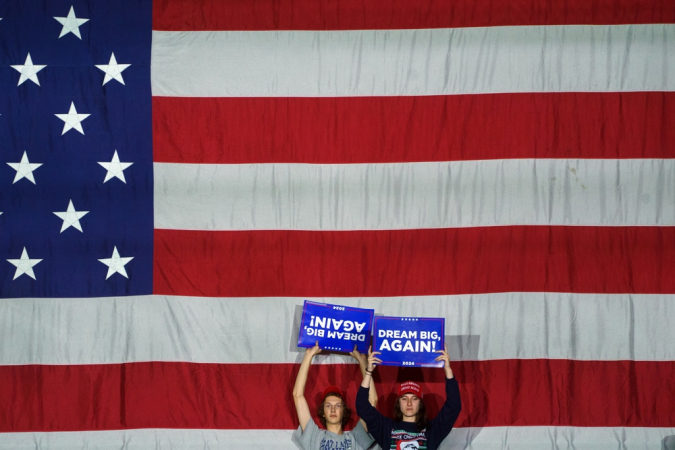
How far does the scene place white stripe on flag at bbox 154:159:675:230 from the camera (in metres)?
3.47

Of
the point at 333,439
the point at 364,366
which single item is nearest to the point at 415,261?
the point at 364,366

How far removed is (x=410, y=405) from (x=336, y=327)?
0.55 metres

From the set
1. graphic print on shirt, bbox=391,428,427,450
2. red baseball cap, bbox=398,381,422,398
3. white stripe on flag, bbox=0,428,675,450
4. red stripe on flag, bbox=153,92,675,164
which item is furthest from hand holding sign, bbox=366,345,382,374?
red stripe on flag, bbox=153,92,675,164

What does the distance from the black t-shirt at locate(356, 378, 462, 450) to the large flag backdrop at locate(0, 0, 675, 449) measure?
262mm

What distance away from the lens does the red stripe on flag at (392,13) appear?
3529 mm

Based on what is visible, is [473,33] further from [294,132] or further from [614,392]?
[614,392]

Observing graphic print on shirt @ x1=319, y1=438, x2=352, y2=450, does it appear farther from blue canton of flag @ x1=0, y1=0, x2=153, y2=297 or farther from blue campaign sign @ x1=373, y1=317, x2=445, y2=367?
blue canton of flag @ x1=0, y1=0, x2=153, y2=297

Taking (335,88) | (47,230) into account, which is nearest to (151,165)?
(47,230)

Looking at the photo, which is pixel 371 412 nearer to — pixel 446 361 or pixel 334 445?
pixel 334 445

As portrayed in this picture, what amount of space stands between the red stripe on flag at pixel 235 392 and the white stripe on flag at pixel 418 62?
1530mm

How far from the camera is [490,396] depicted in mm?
3453

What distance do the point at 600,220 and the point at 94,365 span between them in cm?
288

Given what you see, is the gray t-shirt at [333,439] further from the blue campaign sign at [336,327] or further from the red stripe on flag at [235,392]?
the blue campaign sign at [336,327]

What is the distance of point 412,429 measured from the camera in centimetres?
324
